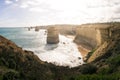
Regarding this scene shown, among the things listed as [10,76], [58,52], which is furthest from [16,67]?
[58,52]

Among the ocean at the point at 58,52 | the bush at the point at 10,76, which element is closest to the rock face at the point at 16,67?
the bush at the point at 10,76

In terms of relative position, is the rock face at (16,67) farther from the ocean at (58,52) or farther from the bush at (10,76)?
the ocean at (58,52)

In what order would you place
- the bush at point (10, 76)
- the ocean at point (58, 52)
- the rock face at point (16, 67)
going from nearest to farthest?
the bush at point (10, 76) < the rock face at point (16, 67) < the ocean at point (58, 52)

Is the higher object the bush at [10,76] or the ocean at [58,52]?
the bush at [10,76]

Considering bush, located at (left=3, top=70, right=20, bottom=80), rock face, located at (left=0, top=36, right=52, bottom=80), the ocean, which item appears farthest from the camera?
the ocean

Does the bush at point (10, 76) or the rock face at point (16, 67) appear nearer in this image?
the bush at point (10, 76)

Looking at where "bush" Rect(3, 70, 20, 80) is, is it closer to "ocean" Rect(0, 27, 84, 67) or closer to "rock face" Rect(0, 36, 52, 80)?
"rock face" Rect(0, 36, 52, 80)

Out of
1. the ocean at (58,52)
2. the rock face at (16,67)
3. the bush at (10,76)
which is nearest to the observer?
the bush at (10,76)

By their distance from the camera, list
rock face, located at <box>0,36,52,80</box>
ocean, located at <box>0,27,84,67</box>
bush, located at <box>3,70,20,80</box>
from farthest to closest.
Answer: ocean, located at <box>0,27,84,67</box> < rock face, located at <box>0,36,52,80</box> < bush, located at <box>3,70,20,80</box>

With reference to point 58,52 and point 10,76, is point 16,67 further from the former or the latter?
point 58,52

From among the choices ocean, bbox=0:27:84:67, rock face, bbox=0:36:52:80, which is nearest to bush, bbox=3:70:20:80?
rock face, bbox=0:36:52:80

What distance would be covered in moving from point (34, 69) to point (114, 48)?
48.7ft

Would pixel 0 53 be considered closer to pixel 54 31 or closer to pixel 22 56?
pixel 22 56

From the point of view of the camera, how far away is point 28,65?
17734 mm
